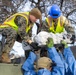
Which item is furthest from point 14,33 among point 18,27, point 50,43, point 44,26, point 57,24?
point 50,43

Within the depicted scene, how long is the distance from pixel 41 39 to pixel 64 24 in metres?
0.97

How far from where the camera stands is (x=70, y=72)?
523 centimetres

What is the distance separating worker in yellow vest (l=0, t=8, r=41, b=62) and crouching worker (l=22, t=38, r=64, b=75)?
99cm

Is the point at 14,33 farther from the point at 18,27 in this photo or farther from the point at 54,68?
the point at 54,68

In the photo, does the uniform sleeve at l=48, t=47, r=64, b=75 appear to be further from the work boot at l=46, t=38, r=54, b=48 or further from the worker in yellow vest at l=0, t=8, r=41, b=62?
the worker in yellow vest at l=0, t=8, r=41, b=62

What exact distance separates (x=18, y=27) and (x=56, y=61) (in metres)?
1.42

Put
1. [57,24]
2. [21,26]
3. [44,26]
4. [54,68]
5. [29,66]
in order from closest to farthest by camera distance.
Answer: [54,68] < [29,66] < [21,26] < [57,24] < [44,26]

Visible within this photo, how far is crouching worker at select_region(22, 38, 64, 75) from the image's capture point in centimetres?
505

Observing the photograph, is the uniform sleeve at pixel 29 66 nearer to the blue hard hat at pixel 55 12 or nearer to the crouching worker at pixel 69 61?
the crouching worker at pixel 69 61

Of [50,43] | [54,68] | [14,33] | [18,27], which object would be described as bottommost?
[54,68]

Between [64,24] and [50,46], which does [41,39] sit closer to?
[50,46]

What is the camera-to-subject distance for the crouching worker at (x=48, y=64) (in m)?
5.05

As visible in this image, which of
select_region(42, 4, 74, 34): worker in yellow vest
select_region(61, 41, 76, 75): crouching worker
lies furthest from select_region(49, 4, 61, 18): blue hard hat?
select_region(61, 41, 76, 75): crouching worker

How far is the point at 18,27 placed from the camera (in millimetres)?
6320
